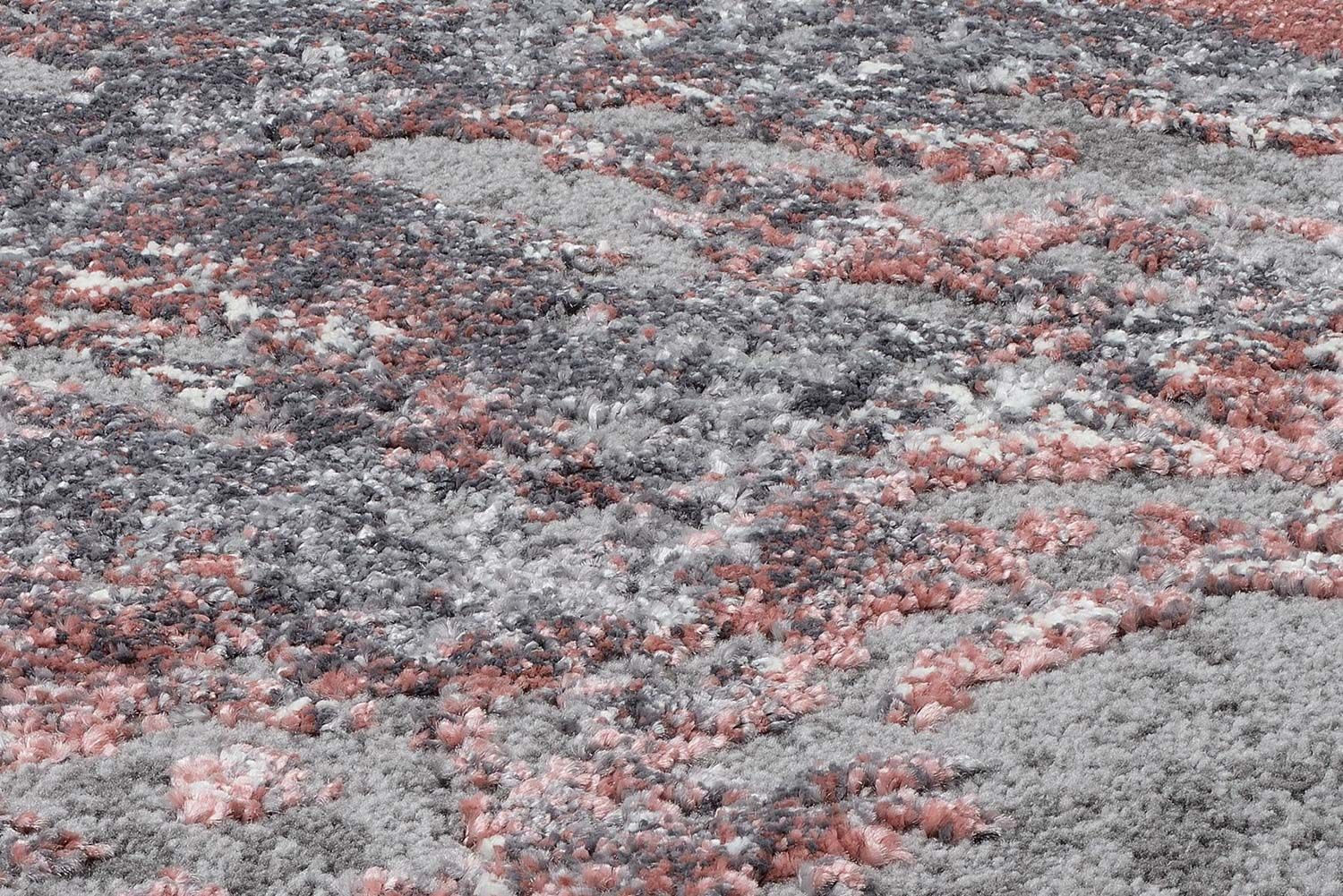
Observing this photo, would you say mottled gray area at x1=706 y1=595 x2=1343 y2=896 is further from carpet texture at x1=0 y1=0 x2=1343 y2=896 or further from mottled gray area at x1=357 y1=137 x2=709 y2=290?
mottled gray area at x1=357 y1=137 x2=709 y2=290

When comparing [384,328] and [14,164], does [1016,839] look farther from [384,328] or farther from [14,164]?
[14,164]

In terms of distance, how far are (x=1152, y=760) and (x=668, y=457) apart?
493 centimetres

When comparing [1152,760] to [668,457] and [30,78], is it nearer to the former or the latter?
[668,457]

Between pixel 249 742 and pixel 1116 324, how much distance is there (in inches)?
364

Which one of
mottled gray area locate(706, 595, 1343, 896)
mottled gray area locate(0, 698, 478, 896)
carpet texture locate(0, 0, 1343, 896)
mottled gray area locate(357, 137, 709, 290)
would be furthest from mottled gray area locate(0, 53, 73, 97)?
mottled gray area locate(706, 595, 1343, 896)

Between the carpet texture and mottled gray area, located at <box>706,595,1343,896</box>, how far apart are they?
1.2 inches

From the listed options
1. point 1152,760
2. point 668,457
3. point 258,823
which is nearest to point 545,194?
point 668,457

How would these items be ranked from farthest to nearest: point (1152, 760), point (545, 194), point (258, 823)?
point (545, 194)
point (1152, 760)
point (258, 823)

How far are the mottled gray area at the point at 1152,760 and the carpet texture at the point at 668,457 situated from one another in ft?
0.10

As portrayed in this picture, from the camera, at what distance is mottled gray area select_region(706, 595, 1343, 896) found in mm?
6176

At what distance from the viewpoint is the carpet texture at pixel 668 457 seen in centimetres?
664

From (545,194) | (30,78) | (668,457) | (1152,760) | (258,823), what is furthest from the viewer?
(30,78)

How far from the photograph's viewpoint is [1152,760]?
6809mm

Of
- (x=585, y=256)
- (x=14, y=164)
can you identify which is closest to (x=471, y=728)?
(x=585, y=256)
